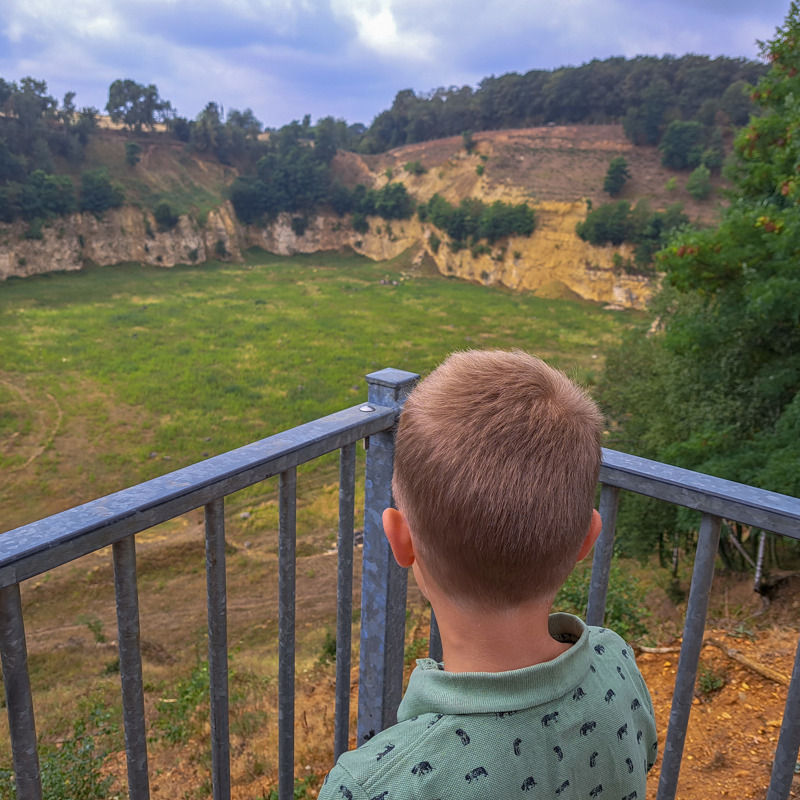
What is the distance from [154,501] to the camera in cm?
146

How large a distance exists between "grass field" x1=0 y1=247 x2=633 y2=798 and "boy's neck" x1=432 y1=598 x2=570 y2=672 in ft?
2.18

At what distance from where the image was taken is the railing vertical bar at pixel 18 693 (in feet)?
4.17

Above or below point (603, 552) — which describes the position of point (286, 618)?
below

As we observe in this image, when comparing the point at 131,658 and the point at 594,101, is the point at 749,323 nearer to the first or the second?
the point at 131,658

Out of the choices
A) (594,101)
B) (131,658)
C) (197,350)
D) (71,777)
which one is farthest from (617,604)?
(594,101)

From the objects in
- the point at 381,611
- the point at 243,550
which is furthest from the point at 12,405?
the point at 381,611

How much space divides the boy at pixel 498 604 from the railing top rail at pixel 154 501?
557mm

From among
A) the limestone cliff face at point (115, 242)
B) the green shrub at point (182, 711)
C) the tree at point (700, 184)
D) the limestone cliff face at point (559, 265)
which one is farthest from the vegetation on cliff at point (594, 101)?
the green shrub at point (182, 711)

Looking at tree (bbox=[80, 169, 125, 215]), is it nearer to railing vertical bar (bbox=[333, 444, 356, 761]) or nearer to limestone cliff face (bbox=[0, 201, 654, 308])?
limestone cliff face (bbox=[0, 201, 654, 308])

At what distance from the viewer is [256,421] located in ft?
→ 78.6

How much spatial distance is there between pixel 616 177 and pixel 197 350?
114 ft

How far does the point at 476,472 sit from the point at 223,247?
60.3 meters

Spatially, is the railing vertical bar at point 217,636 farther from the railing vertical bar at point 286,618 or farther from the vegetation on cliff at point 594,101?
the vegetation on cliff at point 594,101

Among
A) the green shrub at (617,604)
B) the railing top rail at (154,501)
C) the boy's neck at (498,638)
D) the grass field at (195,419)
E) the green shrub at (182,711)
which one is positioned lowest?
the grass field at (195,419)
